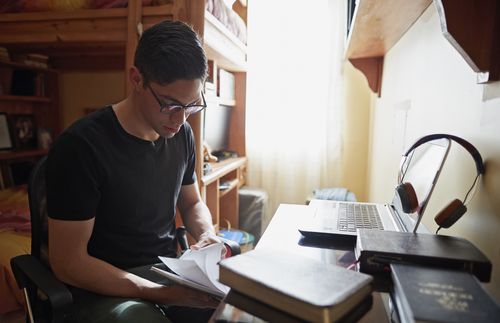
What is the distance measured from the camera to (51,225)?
2.73 ft

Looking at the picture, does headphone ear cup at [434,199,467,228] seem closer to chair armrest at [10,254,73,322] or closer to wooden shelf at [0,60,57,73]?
chair armrest at [10,254,73,322]

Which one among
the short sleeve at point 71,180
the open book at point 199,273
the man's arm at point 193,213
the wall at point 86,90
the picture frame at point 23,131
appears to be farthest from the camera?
the wall at point 86,90

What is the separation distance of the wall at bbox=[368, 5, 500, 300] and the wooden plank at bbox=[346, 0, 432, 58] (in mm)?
35

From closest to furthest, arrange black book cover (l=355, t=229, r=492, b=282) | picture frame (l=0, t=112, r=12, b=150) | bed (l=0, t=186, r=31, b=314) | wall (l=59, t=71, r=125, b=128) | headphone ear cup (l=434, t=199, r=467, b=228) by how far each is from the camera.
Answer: black book cover (l=355, t=229, r=492, b=282) < headphone ear cup (l=434, t=199, r=467, b=228) < bed (l=0, t=186, r=31, b=314) < picture frame (l=0, t=112, r=12, b=150) < wall (l=59, t=71, r=125, b=128)

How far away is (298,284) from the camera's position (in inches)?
17.8

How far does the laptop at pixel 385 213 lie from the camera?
0.77m

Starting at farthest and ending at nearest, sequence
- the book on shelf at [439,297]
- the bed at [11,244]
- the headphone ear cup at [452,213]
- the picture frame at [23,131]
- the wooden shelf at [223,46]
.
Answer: the picture frame at [23,131], the wooden shelf at [223,46], the bed at [11,244], the headphone ear cup at [452,213], the book on shelf at [439,297]

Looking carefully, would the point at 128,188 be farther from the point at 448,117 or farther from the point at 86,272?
the point at 448,117

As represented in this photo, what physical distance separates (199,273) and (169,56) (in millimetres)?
542

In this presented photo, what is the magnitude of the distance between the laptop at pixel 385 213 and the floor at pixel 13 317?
1449 millimetres

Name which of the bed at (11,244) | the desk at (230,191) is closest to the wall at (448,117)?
the desk at (230,191)

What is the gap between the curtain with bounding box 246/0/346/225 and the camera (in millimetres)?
2320

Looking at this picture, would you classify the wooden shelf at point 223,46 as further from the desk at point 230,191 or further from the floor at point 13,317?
the floor at point 13,317

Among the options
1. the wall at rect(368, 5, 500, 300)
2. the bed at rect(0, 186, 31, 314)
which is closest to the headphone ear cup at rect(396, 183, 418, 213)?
the wall at rect(368, 5, 500, 300)
